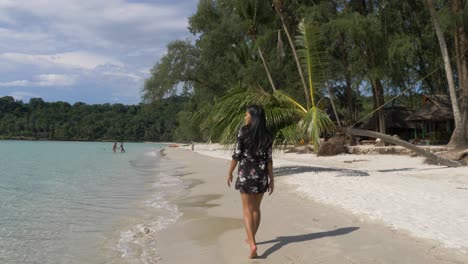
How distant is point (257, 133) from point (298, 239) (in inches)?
58.8

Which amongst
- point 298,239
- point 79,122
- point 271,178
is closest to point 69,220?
point 298,239

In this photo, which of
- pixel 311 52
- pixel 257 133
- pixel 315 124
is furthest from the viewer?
pixel 311 52

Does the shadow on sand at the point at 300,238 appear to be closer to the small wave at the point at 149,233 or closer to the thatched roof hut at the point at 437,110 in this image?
the small wave at the point at 149,233

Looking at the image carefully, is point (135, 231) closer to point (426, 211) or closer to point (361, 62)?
point (426, 211)

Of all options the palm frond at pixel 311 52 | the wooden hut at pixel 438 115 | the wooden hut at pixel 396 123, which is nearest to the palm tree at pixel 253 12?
the palm frond at pixel 311 52

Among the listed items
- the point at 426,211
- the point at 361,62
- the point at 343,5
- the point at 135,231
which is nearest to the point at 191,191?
the point at 135,231

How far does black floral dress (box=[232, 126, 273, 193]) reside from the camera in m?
4.40

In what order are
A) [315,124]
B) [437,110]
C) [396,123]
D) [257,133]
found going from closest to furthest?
[257,133] → [315,124] → [437,110] → [396,123]

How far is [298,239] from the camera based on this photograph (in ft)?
16.2

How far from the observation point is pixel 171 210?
8.07m

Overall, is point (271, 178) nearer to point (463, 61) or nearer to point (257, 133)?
point (257, 133)

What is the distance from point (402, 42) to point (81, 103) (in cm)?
13641

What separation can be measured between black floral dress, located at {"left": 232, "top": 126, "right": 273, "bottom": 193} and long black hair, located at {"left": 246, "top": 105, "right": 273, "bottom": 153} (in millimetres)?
44

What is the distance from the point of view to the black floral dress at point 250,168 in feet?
14.4
